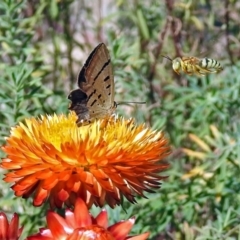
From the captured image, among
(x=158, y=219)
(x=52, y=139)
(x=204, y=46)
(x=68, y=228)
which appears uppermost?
(x=204, y=46)

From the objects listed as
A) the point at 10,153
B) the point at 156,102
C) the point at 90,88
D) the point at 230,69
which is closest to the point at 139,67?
the point at 156,102

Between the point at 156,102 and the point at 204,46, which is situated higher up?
the point at 204,46

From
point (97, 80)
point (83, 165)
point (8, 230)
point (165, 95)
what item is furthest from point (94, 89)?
point (165, 95)

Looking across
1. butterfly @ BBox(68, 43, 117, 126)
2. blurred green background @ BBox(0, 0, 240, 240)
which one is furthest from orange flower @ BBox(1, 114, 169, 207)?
blurred green background @ BBox(0, 0, 240, 240)

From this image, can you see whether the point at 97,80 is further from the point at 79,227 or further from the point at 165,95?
the point at 165,95

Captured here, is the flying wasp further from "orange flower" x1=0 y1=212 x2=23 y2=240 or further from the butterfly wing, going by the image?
"orange flower" x1=0 y1=212 x2=23 y2=240

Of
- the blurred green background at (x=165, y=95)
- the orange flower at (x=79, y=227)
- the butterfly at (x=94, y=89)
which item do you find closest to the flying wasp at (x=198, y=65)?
the butterfly at (x=94, y=89)

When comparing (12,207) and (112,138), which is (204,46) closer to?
(12,207)
